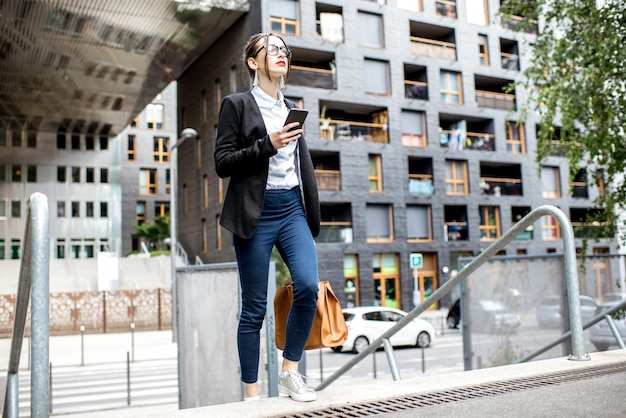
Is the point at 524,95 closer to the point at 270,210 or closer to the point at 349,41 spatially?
the point at 349,41

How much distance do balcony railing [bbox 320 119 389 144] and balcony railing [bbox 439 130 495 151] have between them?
323 cm

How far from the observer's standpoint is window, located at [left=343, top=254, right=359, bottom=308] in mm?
25531

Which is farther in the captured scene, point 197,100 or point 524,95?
point 524,95

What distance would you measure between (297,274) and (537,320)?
16.8 ft

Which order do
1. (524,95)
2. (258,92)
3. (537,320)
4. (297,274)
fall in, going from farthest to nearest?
(524,95) → (537,320) → (258,92) → (297,274)

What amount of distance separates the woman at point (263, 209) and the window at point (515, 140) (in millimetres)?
29591

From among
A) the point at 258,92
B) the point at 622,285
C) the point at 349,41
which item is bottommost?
the point at 622,285

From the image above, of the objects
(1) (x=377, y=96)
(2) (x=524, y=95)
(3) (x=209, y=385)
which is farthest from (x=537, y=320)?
(2) (x=524, y=95)

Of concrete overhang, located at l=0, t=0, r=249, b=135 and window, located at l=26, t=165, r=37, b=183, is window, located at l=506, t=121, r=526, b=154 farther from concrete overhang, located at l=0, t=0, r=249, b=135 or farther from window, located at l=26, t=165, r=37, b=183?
window, located at l=26, t=165, r=37, b=183

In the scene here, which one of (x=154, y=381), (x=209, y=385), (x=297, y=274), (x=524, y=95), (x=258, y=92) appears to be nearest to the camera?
(x=297, y=274)

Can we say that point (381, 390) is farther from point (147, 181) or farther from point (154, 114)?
point (147, 181)

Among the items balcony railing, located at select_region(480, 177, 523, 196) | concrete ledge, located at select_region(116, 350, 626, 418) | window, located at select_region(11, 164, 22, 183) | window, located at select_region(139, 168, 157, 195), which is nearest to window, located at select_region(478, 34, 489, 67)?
balcony railing, located at select_region(480, 177, 523, 196)

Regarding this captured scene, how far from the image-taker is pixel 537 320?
6.65 meters

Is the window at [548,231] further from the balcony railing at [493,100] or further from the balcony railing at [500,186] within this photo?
the balcony railing at [493,100]
